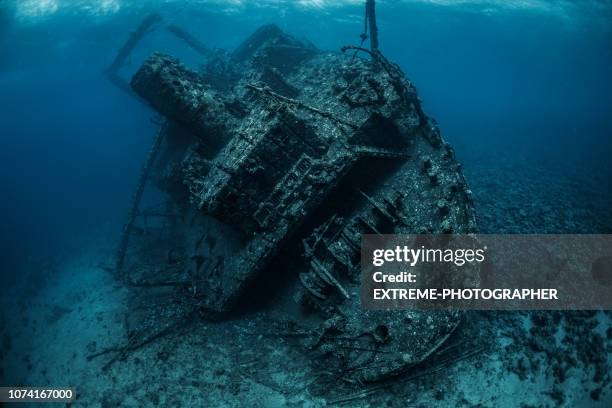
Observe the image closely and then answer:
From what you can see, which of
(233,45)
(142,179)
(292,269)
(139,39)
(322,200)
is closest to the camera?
(322,200)

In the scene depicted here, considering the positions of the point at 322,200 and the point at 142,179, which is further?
the point at 142,179

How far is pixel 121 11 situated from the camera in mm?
27141

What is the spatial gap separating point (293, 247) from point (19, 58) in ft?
121

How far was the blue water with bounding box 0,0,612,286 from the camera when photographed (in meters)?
14.3

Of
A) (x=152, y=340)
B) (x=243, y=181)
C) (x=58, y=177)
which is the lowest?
(x=58, y=177)

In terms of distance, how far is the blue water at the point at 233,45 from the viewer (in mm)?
14266

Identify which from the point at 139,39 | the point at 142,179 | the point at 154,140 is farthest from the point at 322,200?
the point at 139,39

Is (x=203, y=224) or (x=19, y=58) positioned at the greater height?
(x=203, y=224)

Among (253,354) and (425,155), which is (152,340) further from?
(425,155)

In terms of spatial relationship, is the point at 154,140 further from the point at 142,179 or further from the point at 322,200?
the point at 322,200

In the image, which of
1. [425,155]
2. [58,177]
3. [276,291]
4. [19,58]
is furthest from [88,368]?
[58,177]

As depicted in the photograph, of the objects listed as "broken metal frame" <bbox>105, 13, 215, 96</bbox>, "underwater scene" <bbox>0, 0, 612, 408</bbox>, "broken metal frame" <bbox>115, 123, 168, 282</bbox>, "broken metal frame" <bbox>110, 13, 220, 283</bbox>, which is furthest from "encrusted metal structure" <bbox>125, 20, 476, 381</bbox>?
"broken metal frame" <bbox>105, 13, 215, 96</bbox>

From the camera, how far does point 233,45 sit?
4481cm

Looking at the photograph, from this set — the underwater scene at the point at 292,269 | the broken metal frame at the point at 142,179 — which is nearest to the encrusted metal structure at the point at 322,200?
the underwater scene at the point at 292,269
